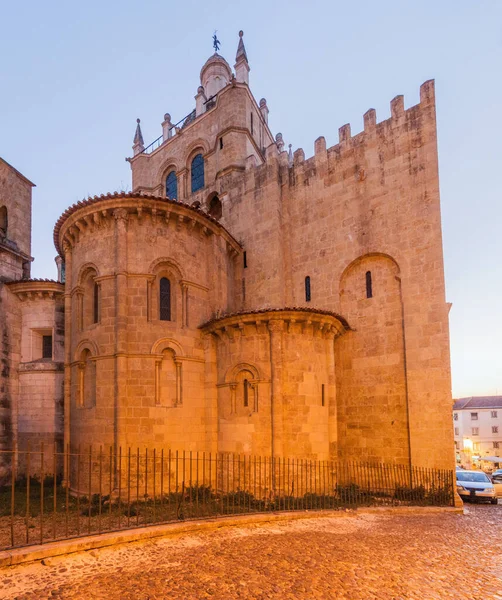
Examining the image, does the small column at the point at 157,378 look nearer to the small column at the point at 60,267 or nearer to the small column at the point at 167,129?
the small column at the point at 167,129

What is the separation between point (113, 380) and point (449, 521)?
10.4m

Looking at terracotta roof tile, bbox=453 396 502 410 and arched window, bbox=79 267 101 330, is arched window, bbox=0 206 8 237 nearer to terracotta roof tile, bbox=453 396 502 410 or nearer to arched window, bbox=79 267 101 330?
arched window, bbox=79 267 101 330

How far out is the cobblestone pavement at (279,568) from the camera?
18.9 feet

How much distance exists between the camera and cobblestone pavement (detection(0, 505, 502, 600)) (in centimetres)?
576

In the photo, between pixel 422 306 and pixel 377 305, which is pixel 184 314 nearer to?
pixel 377 305

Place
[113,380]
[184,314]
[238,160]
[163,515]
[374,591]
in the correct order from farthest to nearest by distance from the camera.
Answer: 1. [238,160]
2. [184,314]
3. [113,380]
4. [163,515]
5. [374,591]

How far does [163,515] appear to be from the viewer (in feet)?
33.1

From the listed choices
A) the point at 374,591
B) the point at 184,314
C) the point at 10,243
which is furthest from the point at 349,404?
the point at 10,243

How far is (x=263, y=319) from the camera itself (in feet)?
45.9

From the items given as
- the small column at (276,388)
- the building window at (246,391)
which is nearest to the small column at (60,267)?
the building window at (246,391)

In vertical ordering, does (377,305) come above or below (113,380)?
above

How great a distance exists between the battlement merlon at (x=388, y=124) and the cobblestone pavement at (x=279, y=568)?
517 inches

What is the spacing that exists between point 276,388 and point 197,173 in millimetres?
14463

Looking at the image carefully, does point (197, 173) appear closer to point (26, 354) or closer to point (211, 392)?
point (26, 354)
